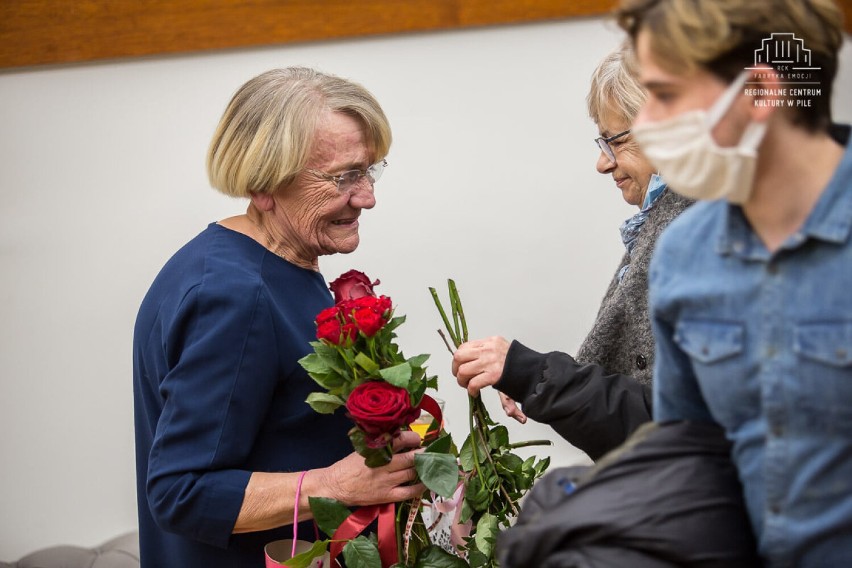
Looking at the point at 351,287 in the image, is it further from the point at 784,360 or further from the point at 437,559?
the point at 784,360

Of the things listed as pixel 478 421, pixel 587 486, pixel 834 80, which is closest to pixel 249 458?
pixel 478 421

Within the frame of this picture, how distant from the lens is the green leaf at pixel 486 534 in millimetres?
1704

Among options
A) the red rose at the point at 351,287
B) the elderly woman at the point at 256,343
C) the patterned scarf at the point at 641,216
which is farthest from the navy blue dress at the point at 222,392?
the patterned scarf at the point at 641,216

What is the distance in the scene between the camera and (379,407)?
5.06 feet

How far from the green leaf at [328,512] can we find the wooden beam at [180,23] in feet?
6.65

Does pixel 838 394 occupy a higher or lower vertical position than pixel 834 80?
lower

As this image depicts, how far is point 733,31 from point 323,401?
96cm

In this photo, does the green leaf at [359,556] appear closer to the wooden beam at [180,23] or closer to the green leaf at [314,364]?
the green leaf at [314,364]

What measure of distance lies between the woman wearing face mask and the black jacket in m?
0.04

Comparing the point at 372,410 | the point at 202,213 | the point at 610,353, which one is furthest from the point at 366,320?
the point at 202,213

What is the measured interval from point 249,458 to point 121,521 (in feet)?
6.36

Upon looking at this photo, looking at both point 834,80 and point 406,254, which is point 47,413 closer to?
point 406,254

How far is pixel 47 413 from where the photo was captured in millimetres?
3385

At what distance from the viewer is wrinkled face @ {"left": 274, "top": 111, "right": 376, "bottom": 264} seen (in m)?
1.86
